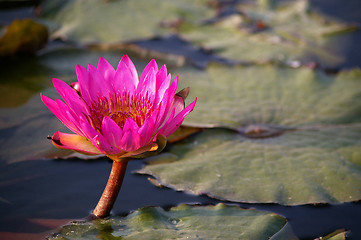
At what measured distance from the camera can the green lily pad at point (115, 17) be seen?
3441 mm

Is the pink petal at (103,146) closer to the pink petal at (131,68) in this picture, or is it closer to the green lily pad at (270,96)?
the pink petal at (131,68)

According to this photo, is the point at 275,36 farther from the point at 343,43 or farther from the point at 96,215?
the point at 96,215

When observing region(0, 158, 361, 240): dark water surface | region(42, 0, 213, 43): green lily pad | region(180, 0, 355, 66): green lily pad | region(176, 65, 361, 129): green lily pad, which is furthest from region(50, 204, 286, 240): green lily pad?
region(42, 0, 213, 43): green lily pad

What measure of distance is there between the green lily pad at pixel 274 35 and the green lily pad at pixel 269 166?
3.61 ft

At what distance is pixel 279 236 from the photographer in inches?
65.6

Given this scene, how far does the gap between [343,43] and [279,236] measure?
2435mm

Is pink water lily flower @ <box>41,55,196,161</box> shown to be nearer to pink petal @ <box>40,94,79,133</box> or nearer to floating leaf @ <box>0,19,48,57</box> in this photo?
pink petal @ <box>40,94,79,133</box>

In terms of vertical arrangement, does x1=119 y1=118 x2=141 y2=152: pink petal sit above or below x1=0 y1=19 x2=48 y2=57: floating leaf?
below

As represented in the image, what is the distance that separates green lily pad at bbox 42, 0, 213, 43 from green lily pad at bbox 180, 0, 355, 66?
0.26 metres

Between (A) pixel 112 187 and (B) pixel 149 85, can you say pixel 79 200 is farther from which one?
(B) pixel 149 85

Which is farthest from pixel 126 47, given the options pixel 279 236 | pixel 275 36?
pixel 279 236

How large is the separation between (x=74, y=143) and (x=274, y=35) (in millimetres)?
2653

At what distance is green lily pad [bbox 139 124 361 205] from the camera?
74.6 inches

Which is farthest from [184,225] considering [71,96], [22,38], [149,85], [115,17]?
[115,17]
